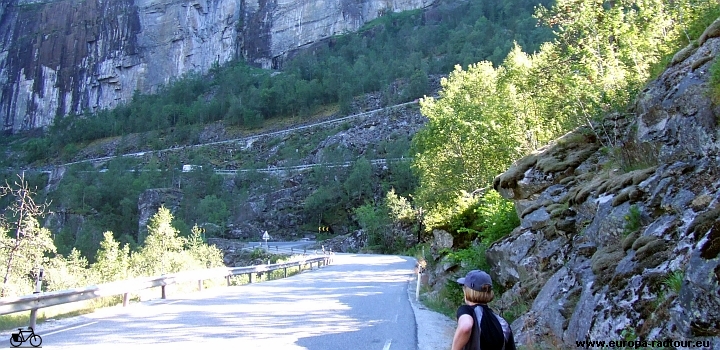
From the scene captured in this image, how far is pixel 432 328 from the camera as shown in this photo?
9.46 m

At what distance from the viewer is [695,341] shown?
4156 millimetres

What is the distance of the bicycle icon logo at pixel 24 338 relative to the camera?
6736 millimetres

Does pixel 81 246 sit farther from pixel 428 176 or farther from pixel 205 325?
pixel 205 325

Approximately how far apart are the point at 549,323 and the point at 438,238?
14.3m

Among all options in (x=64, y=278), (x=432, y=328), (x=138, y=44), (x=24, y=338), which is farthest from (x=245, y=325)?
(x=138, y=44)

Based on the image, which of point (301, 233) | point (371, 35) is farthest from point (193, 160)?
point (371, 35)

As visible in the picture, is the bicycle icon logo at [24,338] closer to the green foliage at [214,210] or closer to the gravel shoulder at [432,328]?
the gravel shoulder at [432,328]

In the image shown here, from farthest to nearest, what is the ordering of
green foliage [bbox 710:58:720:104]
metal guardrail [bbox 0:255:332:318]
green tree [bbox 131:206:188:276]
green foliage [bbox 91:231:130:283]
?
green tree [bbox 131:206:188:276] → green foliage [bbox 91:231:130:283] → metal guardrail [bbox 0:255:332:318] → green foliage [bbox 710:58:720:104]

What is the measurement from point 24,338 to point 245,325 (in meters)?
2.98

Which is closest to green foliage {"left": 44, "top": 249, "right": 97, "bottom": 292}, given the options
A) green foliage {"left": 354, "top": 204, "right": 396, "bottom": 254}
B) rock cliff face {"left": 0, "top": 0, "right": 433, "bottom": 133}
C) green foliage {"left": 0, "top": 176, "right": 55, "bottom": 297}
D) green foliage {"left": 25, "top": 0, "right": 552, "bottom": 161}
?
green foliage {"left": 0, "top": 176, "right": 55, "bottom": 297}

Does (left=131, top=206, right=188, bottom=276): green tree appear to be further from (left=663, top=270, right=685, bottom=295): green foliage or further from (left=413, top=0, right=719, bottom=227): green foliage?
(left=663, top=270, right=685, bottom=295): green foliage

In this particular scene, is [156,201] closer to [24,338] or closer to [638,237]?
[24,338]

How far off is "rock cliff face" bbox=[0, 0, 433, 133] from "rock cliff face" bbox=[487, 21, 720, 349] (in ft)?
438

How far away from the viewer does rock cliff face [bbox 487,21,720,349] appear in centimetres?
468
